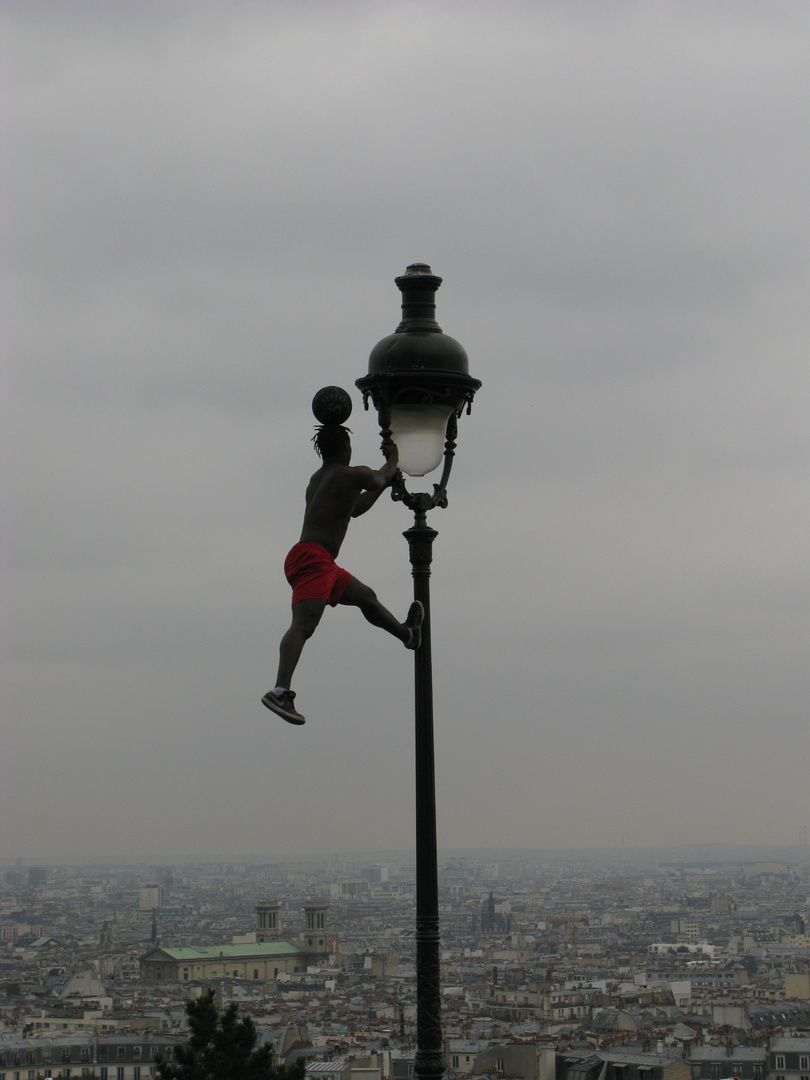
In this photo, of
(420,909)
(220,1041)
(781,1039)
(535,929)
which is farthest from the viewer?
(535,929)

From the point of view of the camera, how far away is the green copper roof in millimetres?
132625

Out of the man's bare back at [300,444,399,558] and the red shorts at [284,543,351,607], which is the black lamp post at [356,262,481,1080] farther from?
the red shorts at [284,543,351,607]

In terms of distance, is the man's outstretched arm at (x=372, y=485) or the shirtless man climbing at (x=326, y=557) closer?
the shirtless man climbing at (x=326, y=557)

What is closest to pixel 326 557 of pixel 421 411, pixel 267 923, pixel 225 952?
pixel 421 411

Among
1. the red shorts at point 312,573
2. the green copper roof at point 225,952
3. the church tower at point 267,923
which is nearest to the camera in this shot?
the red shorts at point 312,573

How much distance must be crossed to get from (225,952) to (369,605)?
13603 cm

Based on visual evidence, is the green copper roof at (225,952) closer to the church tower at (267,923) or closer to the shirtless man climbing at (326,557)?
the church tower at (267,923)

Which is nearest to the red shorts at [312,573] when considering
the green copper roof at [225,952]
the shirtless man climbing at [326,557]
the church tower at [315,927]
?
the shirtless man climbing at [326,557]

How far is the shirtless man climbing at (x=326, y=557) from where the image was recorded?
639cm

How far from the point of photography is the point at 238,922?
17675cm

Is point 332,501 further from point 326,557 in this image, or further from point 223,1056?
point 223,1056

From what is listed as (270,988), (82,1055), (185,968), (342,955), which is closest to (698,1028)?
(82,1055)

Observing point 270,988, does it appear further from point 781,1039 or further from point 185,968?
point 781,1039

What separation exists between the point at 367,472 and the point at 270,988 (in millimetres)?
124874
